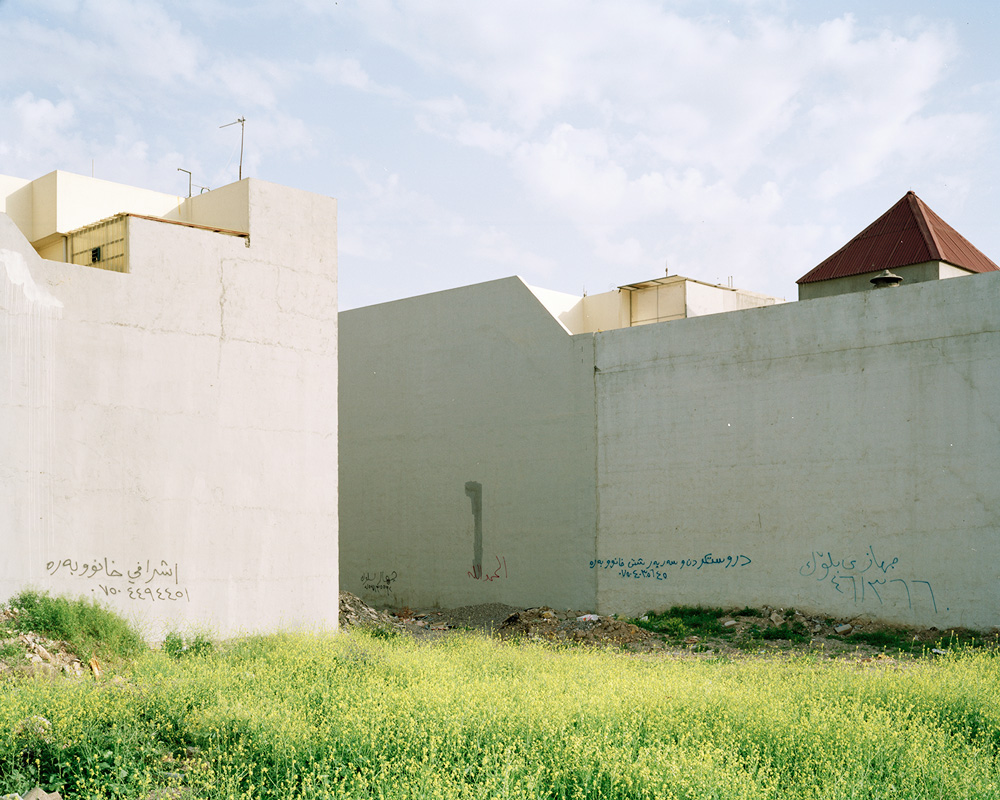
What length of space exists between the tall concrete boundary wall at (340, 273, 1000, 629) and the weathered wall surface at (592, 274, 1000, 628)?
0.03 m

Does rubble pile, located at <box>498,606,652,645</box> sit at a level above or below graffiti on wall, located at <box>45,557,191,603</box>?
below

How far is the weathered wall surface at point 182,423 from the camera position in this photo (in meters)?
11.9

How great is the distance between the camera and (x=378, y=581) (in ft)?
76.7

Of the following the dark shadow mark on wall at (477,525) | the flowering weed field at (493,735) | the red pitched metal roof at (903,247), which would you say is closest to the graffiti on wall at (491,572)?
the dark shadow mark on wall at (477,525)

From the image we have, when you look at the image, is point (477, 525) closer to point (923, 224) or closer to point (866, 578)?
point (866, 578)

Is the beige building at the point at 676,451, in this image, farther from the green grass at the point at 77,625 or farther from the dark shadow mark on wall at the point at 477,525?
the green grass at the point at 77,625

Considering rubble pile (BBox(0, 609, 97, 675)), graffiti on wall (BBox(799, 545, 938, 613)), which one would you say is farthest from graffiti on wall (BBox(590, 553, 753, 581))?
rubble pile (BBox(0, 609, 97, 675))

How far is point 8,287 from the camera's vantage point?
11.8 metres

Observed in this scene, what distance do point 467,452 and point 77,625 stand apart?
11.6m

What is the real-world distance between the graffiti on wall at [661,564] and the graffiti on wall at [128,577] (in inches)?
359

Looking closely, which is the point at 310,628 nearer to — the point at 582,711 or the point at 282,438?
the point at 282,438

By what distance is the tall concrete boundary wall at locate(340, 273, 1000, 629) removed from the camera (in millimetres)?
15273

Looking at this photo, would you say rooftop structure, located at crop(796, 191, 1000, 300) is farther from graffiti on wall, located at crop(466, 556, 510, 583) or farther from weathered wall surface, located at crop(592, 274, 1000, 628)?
graffiti on wall, located at crop(466, 556, 510, 583)

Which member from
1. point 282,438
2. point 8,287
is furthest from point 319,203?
point 8,287
